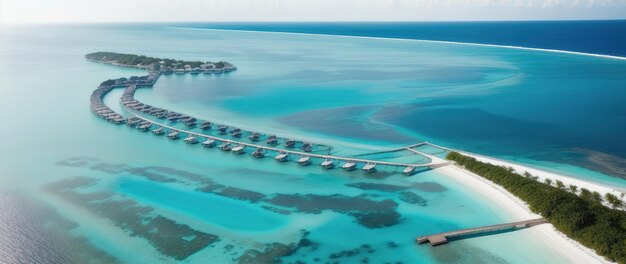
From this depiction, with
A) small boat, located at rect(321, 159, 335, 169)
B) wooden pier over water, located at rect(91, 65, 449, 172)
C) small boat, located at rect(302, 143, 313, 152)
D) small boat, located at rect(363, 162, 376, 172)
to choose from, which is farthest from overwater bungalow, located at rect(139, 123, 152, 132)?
small boat, located at rect(363, 162, 376, 172)

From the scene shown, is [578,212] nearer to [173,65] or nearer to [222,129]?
[222,129]

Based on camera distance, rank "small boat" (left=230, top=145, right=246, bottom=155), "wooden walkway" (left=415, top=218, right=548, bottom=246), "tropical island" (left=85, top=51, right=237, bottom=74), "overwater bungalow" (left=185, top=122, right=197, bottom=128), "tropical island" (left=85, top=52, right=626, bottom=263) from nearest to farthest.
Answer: "tropical island" (left=85, top=52, right=626, bottom=263), "wooden walkway" (left=415, top=218, right=548, bottom=246), "small boat" (left=230, top=145, right=246, bottom=155), "overwater bungalow" (left=185, top=122, right=197, bottom=128), "tropical island" (left=85, top=51, right=237, bottom=74)

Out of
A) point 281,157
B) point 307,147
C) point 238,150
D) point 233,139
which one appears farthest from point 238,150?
point 307,147

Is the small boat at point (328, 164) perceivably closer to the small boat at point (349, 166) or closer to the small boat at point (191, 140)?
the small boat at point (349, 166)

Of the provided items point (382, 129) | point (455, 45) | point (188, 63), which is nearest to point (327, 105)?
point (382, 129)

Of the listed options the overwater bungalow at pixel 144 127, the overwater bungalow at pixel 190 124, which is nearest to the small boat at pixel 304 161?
the overwater bungalow at pixel 190 124

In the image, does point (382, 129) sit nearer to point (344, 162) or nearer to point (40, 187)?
point (344, 162)

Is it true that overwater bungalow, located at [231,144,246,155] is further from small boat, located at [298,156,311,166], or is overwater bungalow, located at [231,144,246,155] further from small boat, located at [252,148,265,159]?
small boat, located at [298,156,311,166]
